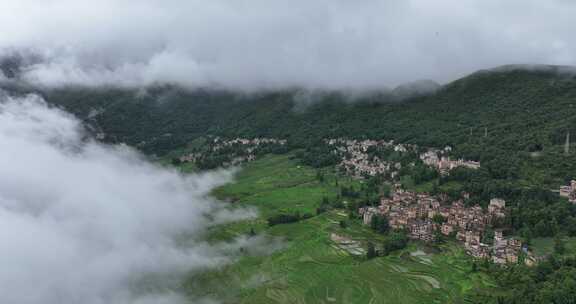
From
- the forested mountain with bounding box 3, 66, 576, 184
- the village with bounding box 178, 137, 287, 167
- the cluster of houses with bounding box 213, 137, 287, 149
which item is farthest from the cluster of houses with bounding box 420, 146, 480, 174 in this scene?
the cluster of houses with bounding box 213, 137, 287, 149

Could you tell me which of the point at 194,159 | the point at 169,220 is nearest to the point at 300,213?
the point at 169,220

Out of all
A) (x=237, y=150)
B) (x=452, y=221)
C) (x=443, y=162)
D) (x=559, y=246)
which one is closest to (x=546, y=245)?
(x=559, y=246)

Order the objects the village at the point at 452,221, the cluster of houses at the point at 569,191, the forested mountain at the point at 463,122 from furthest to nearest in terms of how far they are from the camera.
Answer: the forested mountain at the point at 463,122, the cluster of houses at the point at 569,191, the village at the point at 452,221

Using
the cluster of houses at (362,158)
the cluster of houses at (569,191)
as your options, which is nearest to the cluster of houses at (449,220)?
the cluster of houses at (569,191)

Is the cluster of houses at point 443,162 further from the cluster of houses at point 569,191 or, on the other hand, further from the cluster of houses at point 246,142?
the cluster of houses at point 246,142

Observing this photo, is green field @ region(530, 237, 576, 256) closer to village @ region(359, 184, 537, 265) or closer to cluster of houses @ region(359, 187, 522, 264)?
village @ region(359, 184, 537, 265)

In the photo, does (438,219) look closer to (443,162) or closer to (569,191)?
(569,191)
